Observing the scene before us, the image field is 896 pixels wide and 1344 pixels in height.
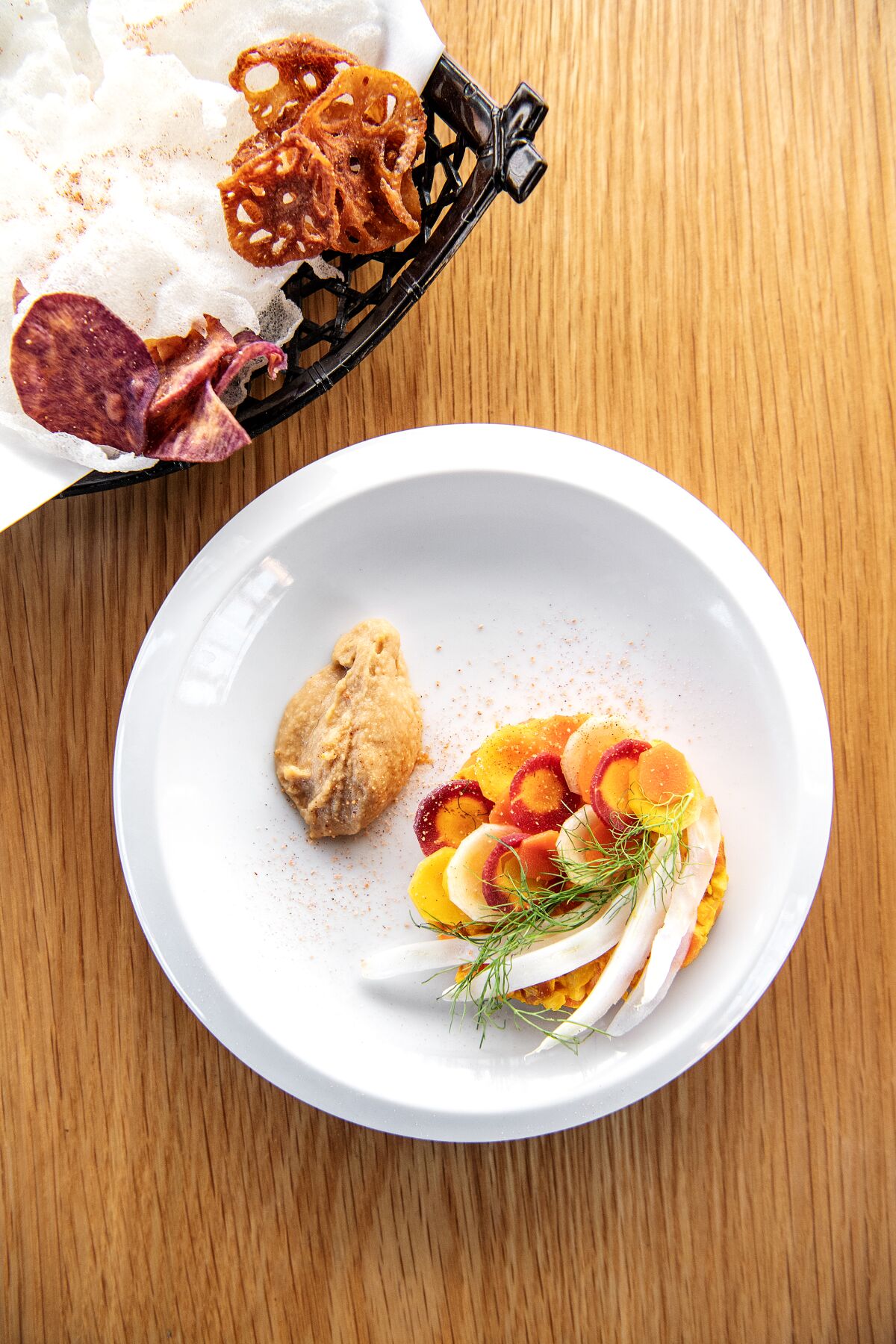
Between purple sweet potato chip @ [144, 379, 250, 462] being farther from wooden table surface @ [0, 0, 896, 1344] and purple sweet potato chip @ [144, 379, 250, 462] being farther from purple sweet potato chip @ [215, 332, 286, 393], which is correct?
wooden table surface @ [0, 0, 896, 1344]

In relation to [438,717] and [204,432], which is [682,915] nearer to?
[438,717]

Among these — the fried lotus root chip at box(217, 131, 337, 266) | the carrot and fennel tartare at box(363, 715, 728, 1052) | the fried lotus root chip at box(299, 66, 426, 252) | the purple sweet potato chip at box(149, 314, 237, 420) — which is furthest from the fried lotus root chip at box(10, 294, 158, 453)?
the carrot and fennel tartare at box(363, 715, 728, 1052)

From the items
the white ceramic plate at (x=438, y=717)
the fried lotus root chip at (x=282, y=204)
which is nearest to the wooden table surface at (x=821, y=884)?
the white ceramic plate at (x=438, y=717)

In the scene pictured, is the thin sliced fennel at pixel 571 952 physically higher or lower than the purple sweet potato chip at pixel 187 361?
lower

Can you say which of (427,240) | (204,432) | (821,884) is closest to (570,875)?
(821,884)

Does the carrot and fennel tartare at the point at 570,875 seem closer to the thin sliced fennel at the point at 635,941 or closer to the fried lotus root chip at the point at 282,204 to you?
the thin sliced fennel at the point at 635,941

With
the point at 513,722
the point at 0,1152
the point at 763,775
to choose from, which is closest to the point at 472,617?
the point at 513,722
